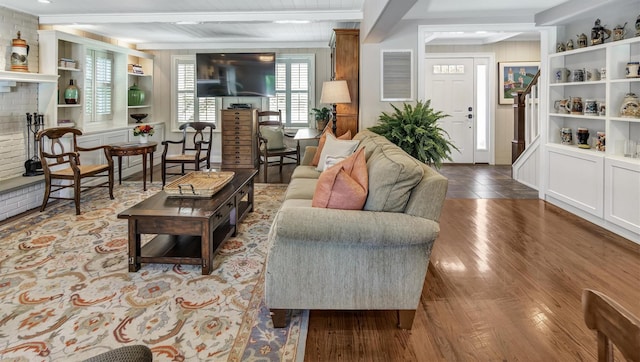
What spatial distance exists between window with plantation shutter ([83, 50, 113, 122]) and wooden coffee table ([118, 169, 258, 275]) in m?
4.19

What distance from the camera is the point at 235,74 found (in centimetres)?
807

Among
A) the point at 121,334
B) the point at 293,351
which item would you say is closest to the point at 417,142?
the point at 293,351

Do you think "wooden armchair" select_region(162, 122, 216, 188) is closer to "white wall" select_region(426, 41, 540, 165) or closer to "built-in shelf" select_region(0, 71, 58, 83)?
"built-in shelf" select_region(0, 71, 58, 83)

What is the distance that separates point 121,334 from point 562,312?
239cm

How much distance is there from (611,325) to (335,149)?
3.74 metres

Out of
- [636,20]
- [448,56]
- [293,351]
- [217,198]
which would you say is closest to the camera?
[293,351]

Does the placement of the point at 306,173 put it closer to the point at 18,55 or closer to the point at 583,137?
the point at 583,137

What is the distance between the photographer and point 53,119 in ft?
18.2

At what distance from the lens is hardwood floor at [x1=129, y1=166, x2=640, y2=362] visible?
6.63ft

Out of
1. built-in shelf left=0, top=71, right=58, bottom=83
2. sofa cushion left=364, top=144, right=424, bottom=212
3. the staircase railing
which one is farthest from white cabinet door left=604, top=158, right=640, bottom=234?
built-in shelf left=0, top=71, right=58, bottom=83

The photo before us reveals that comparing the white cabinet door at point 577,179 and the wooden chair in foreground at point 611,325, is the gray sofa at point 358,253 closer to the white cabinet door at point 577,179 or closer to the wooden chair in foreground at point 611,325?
the wooden chair in foreground at point 611,325

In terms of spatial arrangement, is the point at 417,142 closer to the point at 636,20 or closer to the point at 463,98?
the point at 636,20

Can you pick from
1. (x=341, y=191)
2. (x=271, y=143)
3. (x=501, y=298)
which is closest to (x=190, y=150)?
(x=271, y=143)

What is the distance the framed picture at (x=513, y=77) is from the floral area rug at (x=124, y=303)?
6.44m
